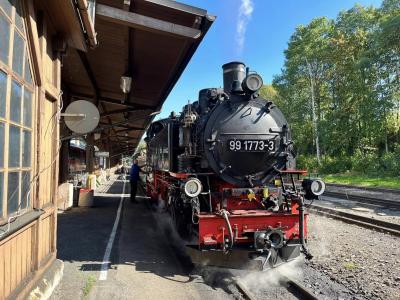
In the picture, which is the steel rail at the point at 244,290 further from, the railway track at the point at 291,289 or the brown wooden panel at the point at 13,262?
the brown wooden panel at the point at 13,262

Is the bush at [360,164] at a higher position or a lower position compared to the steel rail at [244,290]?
higher

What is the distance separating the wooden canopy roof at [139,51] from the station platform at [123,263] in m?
3.62

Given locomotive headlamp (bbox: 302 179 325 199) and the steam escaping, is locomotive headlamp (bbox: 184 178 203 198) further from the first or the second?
locomotive headlamp (bbox: 302 179 325 199)

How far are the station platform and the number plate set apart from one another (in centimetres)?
203

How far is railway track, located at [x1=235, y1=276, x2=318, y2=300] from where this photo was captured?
475cm

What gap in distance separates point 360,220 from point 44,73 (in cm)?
883

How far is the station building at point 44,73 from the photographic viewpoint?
10.8 feet

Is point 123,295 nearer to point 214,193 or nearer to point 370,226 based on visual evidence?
point 214,193

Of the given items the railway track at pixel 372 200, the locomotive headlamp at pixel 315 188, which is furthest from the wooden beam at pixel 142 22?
the railway track at pixel 372 200

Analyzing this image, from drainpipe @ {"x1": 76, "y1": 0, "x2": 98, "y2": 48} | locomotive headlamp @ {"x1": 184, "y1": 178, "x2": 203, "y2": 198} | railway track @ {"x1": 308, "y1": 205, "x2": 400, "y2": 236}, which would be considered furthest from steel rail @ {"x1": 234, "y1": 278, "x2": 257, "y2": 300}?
railway track @ {"x1": 308, "y1": 205, "x2": 400, "y2": 236}

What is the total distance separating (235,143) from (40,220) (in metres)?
3.10

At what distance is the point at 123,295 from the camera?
484cm

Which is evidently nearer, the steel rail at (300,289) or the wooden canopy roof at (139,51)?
the steel rail at (300,289)

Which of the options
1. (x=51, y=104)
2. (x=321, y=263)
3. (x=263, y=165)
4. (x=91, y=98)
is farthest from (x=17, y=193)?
(x=91, y=98)
